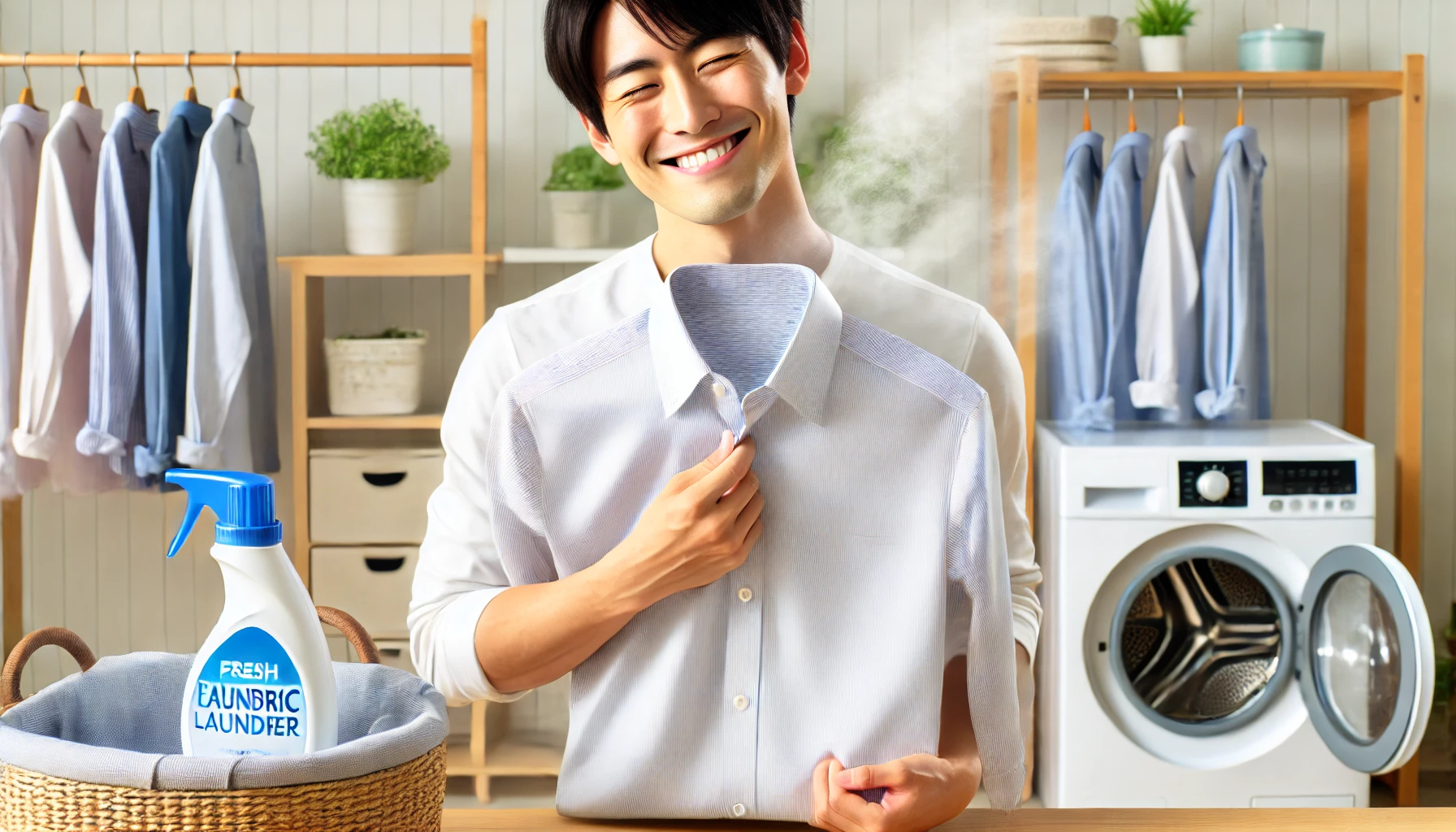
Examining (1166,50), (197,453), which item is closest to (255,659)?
(197,453)

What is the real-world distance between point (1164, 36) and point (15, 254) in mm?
2246

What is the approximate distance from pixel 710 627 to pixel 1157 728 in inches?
70.3

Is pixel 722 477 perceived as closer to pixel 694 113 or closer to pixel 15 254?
pixel 694 113

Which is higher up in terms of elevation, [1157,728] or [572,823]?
[572,823]

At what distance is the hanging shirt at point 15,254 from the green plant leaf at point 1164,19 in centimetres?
216

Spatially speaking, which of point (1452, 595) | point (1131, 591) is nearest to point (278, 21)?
point (1131, 591)

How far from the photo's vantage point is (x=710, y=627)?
78cm

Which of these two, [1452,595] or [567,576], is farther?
[1452,595]

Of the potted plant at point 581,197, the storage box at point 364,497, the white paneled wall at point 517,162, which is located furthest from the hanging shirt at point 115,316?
the potted plant at point 581,197

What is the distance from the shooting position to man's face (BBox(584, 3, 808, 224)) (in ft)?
2.50

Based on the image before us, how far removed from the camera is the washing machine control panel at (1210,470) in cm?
225

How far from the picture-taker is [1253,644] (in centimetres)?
232

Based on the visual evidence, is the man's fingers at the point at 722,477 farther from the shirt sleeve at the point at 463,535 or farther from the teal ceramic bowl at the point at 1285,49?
the teal ceramic bowl at the point at 1285,49

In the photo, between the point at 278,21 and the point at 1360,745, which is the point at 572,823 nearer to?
the point at 1360,745
